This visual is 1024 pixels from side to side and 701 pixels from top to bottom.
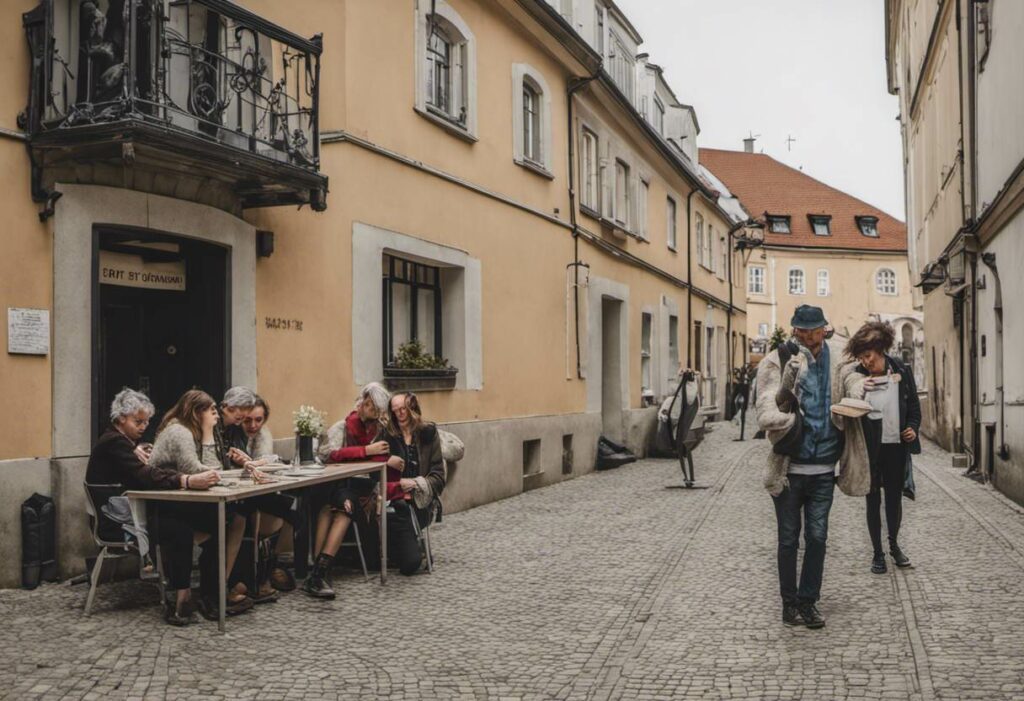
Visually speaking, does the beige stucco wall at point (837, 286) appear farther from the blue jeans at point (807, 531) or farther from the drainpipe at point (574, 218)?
the blue jeans at point (807, 531)

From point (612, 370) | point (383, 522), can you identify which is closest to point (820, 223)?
point (612, 370)

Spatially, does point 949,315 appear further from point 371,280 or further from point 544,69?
point 371,280

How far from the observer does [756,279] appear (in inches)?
2405

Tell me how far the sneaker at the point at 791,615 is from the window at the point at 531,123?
10.3 m

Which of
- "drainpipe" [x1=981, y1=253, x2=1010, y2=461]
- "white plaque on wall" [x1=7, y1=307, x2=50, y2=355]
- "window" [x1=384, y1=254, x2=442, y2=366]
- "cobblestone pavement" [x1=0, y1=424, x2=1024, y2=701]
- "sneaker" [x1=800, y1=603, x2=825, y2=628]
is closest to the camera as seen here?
"cobblestone pavement" [x1=0, y1=424, x2=1024, y2=701]

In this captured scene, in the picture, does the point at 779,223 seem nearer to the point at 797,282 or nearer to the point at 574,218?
the point at 797,282

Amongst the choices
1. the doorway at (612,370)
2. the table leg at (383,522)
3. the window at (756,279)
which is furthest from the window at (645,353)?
the window at (756,279)

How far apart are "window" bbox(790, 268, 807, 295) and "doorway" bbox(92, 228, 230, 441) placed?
54455mm

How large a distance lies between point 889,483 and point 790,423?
2.63 m

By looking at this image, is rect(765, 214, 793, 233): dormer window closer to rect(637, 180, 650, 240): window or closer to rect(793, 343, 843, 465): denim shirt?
rect(637, 180, 650, 240): window

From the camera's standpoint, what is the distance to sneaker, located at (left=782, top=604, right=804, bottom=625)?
696 centimetres

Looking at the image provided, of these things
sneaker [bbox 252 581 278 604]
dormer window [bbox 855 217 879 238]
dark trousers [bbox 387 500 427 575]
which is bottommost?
sneaker [bbox 252 581 278 604]

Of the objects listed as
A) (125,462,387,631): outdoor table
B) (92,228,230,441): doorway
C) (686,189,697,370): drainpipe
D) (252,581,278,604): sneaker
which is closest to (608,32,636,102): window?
(686,189,697,370): drainpipe

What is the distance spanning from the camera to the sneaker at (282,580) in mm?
8320
